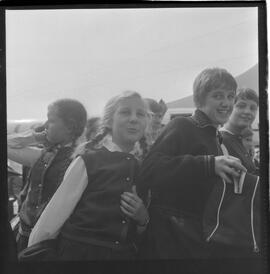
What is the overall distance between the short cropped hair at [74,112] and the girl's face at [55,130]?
0.02 metres

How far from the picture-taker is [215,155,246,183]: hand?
202 centimetres

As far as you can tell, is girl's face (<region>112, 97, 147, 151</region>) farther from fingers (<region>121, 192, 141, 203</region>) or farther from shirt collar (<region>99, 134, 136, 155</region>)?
fingers (<region>121, 192, 141, 203</region>)

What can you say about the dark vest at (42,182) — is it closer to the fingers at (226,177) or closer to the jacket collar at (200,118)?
the jacket collar at (200,118)

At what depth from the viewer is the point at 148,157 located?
201cm

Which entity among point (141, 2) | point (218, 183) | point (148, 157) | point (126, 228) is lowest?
point (126, 228)

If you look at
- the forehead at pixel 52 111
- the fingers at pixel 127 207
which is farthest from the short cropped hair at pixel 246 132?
the forehead at pixel 52 111

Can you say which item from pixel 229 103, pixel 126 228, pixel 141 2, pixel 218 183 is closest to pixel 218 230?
pixel 218 183

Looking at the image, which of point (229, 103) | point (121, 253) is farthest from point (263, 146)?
point (121, 253)

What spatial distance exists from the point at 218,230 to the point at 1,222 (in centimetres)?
122

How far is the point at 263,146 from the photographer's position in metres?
2.05

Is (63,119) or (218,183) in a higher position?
(63,119)

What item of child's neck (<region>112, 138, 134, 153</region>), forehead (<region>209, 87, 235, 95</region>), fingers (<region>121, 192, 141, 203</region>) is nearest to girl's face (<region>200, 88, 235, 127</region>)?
forehead (<region>209, 87, 235, 95</region>)

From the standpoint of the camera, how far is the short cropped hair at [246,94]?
206cm

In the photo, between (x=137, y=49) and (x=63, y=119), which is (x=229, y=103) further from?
(x=63, y=119)
